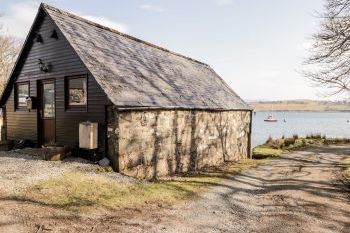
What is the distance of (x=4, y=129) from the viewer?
1627 centimetres

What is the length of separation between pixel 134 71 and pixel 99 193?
6477mm

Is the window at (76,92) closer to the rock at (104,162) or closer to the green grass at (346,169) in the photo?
the rock at (104,162)

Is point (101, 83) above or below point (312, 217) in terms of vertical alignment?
above

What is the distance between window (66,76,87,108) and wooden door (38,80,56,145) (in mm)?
988

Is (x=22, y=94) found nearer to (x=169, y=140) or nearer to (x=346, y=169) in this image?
(x=169, y=140)

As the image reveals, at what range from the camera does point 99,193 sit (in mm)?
8828

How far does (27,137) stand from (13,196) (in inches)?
302

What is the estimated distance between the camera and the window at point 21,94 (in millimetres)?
15156

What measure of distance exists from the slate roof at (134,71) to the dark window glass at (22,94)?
400 cm

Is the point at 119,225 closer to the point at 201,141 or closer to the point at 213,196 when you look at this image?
the point at 213,196

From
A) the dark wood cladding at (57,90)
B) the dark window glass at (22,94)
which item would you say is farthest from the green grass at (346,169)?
the dark window glass at (22,94)

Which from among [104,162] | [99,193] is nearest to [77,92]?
[104,162]

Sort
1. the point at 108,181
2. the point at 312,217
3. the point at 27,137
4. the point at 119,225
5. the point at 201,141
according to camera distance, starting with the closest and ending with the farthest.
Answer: the point at 119,225 → the point at 312,217 → the point at 108,181 → the point at 27,137 → the point at 201,141

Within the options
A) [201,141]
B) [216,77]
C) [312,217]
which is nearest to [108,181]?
[312,217]
